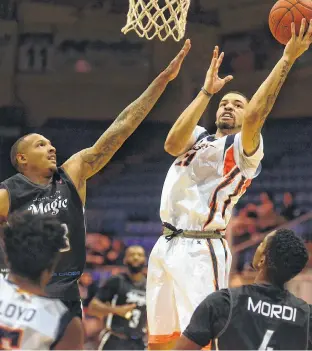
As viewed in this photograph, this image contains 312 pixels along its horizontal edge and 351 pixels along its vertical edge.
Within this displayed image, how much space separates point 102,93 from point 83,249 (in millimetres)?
9812

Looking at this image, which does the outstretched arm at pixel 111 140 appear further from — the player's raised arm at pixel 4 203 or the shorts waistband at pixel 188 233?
the shorts waistband at pixel 188 233

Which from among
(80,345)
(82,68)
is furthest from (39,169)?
(82,68)

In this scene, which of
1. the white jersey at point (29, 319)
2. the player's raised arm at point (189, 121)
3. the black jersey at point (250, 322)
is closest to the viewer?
the white jersey at point (29, 319)

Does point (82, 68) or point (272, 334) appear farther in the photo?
point (82, 68)

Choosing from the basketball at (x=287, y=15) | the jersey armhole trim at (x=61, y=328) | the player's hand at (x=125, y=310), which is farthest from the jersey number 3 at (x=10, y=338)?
the player's hand at (x=125, y=310)

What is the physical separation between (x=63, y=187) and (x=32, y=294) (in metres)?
2.08

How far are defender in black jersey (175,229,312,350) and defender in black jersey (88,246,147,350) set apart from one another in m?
4.64

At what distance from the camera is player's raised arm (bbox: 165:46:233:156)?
5121 millimetres

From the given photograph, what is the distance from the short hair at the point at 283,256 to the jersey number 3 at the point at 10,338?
109 centimetres

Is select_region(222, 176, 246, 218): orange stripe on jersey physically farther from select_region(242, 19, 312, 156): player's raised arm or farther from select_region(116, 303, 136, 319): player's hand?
select_region(116, 303, 136, 319): player's hand

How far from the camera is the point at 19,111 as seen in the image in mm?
14312

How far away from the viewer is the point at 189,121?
5.12 metres

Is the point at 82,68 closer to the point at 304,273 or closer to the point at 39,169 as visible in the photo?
the point at 304,273

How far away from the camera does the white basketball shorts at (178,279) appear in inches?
197
